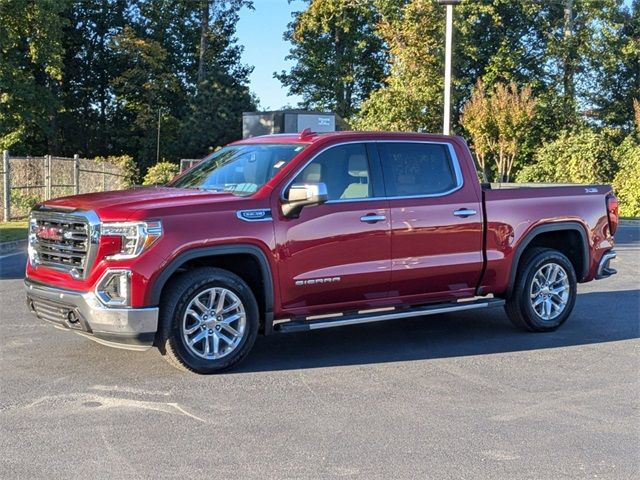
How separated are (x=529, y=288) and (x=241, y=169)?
3.16m

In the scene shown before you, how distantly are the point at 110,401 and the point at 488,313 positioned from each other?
16.7 ft

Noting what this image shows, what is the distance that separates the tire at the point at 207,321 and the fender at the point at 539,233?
2.83 m

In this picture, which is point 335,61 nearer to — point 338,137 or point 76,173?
point 76,173

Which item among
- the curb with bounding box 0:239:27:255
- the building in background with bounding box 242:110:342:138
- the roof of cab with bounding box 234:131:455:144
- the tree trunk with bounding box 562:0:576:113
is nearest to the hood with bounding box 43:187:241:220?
the roof of cab with bounding box 234:131:455:144

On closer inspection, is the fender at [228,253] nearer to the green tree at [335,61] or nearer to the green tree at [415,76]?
the green tree at [415,76]

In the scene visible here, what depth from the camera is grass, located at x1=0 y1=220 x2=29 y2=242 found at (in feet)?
52.0

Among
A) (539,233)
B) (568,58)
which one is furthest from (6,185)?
(568,58)

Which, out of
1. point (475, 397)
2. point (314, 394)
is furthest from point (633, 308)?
point (314, 394)

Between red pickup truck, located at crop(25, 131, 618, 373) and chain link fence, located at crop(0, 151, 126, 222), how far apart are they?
14.8 metres

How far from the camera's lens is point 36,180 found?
23500 mm

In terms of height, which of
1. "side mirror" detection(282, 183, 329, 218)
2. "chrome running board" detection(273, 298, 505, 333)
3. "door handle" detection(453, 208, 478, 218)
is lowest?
"chrome running board" detection(273, 298, 505, 333)

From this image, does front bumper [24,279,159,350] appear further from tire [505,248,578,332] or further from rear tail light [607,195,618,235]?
rear tail light [607,195,618,235]

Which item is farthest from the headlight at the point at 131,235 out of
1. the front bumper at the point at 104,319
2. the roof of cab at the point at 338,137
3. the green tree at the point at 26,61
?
the green tree at the point at 26,61

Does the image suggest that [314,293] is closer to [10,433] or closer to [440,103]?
[10,433]
